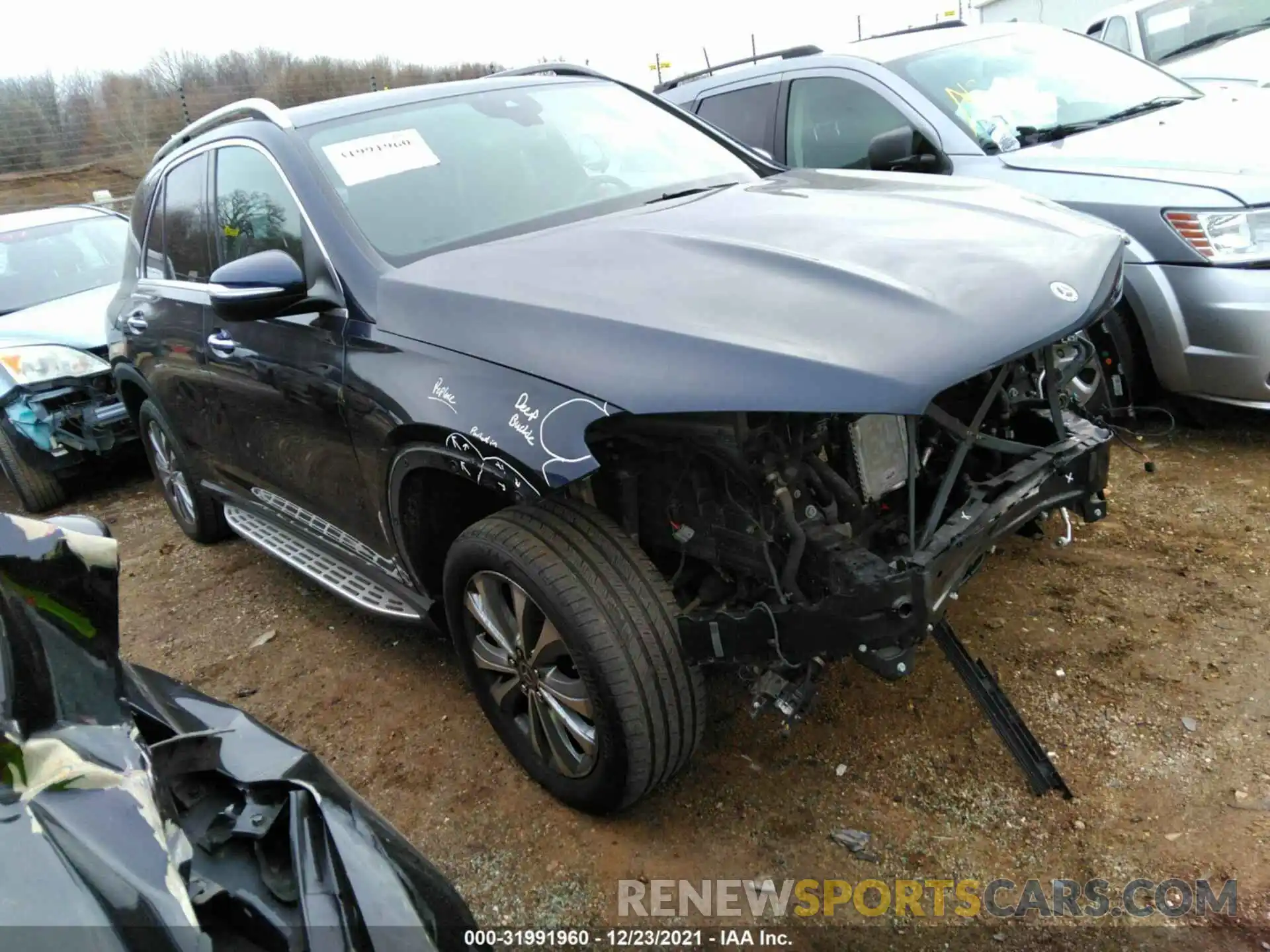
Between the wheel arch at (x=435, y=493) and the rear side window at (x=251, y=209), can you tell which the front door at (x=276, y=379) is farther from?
the wheel arch at (x=435, y=493)

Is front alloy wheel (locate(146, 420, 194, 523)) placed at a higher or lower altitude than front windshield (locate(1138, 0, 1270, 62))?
lower

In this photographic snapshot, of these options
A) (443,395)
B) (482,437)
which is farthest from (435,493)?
(482,437)

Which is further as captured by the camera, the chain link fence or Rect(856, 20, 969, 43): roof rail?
the chain link fence

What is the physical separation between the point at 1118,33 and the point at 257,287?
7379 mm

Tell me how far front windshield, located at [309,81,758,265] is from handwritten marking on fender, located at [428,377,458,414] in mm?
498


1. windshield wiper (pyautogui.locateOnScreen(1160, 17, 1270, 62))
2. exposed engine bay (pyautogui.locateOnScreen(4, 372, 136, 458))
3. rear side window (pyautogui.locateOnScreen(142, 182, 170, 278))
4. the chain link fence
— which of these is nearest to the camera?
rear side window (pyautogui.locateOnScreen(142, 182, 170, 278))

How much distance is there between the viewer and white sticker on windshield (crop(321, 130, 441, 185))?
278cm

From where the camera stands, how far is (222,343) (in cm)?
322

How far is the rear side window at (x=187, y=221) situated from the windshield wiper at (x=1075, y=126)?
3.58 m

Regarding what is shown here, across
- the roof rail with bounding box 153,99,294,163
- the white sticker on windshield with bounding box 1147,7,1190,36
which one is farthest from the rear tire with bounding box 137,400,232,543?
the white sticker on windshield with bounding box 1147,7,1190,36

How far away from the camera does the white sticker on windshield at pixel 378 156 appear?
2779 millimetres

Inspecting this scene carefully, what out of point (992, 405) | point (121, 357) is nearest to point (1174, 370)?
point (992, 405)

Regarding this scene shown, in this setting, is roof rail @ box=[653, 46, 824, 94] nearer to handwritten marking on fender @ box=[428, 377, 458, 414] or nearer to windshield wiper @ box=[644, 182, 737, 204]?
windshield wiper @ box=[644, 182, 737, 204]

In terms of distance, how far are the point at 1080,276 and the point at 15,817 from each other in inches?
89.3
